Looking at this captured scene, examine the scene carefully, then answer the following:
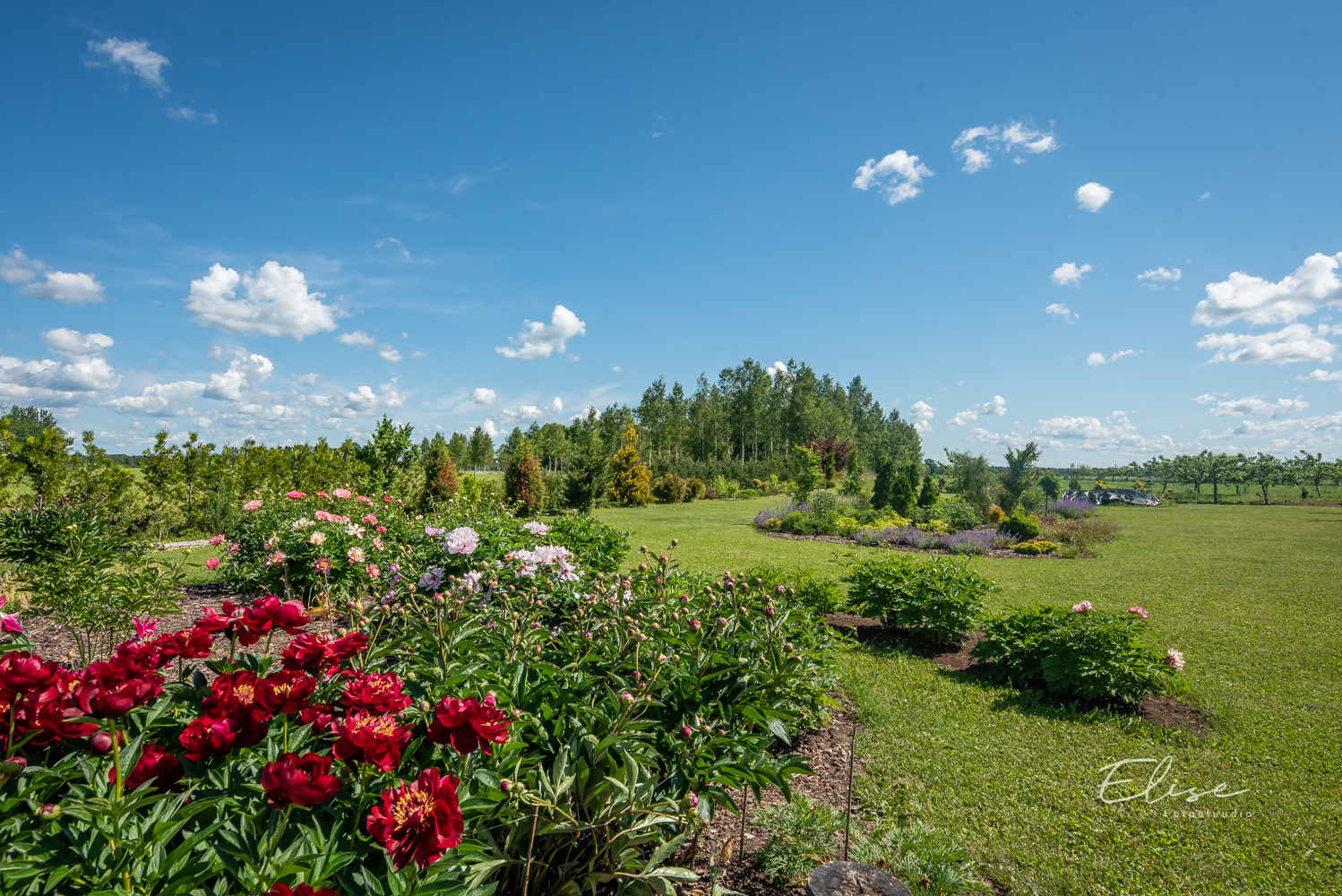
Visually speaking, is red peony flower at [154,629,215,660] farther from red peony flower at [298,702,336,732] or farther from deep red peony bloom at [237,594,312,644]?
red peony flower at [298,702,336,732]

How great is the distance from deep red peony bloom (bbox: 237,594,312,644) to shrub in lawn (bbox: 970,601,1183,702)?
5.22m

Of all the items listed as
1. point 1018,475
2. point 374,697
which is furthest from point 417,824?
point 1018,475

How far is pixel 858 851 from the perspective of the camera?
8.50 ft

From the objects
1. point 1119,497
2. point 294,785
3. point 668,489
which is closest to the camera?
point 294,785

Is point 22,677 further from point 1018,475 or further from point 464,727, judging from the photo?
point 1018,475

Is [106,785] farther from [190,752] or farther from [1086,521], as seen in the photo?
[1086,521]

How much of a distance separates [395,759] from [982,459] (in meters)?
22.6

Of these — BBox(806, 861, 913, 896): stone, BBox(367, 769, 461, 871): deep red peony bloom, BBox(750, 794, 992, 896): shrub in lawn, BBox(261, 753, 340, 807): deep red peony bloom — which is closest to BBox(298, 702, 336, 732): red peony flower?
BBox(261, 753, 340, 807): deep red peony bloom

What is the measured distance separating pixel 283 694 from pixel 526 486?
17567mm

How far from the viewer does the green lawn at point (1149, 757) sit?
2.86 metres

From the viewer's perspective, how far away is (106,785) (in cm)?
129

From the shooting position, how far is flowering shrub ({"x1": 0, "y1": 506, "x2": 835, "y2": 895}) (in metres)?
1.16

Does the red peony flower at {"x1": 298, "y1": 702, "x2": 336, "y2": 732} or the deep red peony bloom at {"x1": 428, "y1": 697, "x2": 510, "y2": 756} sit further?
the red peony flower at {"x1": 298, "y1": 702, "x2": 336, "y2": 732}

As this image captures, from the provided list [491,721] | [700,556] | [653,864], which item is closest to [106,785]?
[491,721]
